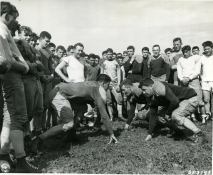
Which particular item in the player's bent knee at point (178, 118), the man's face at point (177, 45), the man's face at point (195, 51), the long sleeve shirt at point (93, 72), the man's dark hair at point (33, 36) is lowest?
the player's bent knee at point (178, 118)

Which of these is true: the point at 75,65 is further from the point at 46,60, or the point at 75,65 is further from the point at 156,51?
the point at 156,51

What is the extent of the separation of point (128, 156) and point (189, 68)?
148 inches

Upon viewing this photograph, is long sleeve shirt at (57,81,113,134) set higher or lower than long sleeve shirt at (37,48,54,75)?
lower

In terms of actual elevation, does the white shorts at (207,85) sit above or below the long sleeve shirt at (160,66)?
below

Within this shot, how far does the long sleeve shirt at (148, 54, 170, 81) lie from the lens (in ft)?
23.1

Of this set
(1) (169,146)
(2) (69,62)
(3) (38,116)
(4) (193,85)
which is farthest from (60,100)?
(4) (193,85)

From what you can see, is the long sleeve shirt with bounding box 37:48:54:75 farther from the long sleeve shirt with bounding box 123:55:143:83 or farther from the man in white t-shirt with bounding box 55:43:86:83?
the long sleeve shirt with bounding box 123:55:143:83

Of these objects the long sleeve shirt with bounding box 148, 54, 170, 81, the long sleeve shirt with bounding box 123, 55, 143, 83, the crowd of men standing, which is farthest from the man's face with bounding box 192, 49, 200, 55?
the long sleeve shirt with bounding box 123, 55, 143, 83

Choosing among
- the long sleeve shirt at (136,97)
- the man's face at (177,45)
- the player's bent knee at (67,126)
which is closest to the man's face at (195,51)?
the man's face at (177,45)

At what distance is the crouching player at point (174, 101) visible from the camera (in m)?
4.72

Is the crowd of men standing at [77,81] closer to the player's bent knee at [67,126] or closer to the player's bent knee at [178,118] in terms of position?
the player's bent knee at [178,118]

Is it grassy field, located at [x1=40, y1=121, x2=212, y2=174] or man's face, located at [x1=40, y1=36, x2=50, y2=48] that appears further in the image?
man's face, located at [x1=40, y1=36, x2=50, y2=48]

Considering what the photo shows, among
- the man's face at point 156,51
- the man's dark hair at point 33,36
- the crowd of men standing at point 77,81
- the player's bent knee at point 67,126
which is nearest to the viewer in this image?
the crowd of men standing at point 77,81

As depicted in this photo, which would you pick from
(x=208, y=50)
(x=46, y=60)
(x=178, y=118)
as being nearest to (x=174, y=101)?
(x=178, y=118)
